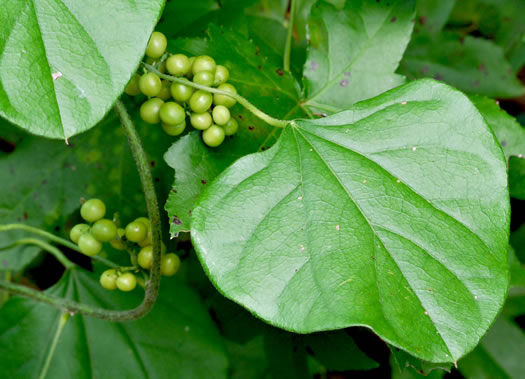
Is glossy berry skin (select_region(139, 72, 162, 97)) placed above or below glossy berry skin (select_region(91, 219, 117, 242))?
above

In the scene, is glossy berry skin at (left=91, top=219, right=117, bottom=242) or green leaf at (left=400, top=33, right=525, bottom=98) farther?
green leaf at (left=400, top=33, right=525, bottom=98)

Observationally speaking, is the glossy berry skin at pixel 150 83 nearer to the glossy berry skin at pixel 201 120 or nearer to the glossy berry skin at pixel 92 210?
the glossy berry skin at pixel 201 120

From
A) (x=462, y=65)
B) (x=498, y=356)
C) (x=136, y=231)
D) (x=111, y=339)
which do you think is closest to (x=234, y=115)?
(x=136, y=231)

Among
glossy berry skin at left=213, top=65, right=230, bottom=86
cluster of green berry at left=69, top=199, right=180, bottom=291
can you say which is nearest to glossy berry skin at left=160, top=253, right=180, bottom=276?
cluster of green berry at left=69, top=199, right=180, bottom=291

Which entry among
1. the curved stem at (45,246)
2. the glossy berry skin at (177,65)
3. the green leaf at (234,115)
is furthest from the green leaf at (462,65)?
the curved stem at (45,246)

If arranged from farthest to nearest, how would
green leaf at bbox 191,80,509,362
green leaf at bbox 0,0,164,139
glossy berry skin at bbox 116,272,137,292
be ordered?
glossy berry skin at bbox 116,272,137,292
green leaf at bbox 191,80,509,362
green leaf at bbox 0,0,164,139

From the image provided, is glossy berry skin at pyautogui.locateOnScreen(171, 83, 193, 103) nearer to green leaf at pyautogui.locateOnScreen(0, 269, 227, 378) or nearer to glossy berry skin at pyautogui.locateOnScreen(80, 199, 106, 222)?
glossy berry skin at pyautogui.locateOnScreen(80, 199, 106, 222)
